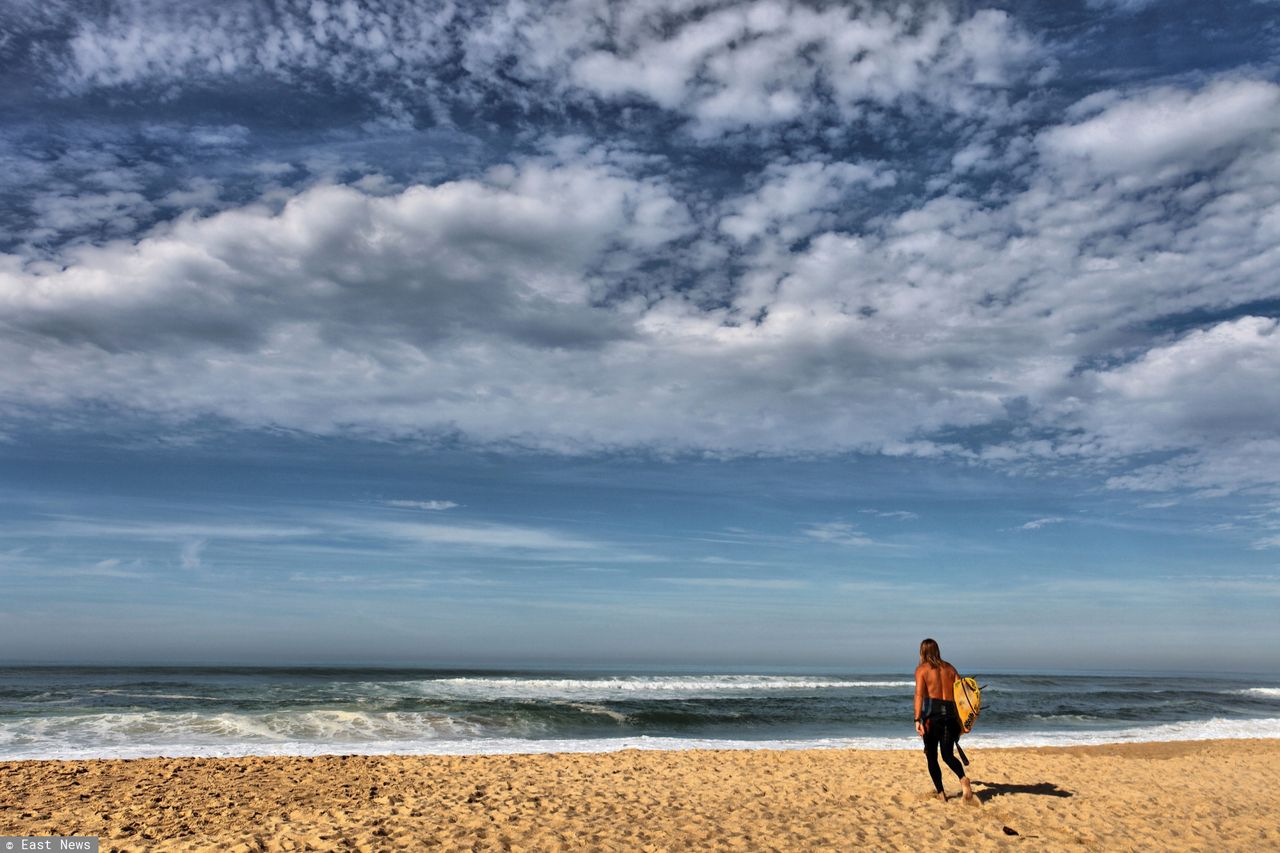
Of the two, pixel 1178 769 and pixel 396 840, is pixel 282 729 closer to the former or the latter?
pixel 396 840

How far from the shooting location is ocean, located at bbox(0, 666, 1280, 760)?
17372 mm

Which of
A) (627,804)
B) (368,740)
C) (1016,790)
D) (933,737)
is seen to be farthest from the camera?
(368,740)

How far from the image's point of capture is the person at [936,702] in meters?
8.95

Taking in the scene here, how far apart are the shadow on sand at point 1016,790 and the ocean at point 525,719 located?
253 inches

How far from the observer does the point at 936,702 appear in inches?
352

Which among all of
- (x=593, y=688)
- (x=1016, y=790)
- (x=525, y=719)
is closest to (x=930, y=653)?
(x=1016, y=790)

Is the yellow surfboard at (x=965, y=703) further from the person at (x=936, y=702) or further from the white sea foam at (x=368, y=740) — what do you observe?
the white sea foam at (x=368, y=740)

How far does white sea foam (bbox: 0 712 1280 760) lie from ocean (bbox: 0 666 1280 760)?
6 cm

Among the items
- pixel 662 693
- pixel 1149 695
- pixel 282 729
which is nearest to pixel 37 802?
pixel 282 729

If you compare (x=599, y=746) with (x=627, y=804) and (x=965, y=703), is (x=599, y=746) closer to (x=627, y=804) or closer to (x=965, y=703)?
(x=627, y=804)

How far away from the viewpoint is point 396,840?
7551 millimetres

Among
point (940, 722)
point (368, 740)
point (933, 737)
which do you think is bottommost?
point (368, 740)

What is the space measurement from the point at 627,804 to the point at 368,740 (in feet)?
38.4

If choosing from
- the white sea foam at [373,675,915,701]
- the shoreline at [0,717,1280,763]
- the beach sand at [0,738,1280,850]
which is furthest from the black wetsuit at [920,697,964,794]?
the white sea foam at [373,675,915,701]
